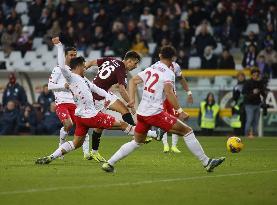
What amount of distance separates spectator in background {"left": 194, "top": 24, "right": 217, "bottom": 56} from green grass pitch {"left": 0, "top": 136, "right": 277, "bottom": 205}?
12659 mm

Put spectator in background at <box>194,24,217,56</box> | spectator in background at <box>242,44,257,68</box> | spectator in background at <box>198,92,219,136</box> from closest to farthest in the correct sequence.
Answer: spectator in background at <box>198,92,219,136</box> < spectator in background at <box>242,44,257,68</box> < spectator in background at <box>194,24,217,56</box>

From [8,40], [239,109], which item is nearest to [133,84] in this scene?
[239,109]

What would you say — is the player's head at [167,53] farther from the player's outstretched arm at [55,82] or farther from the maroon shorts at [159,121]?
the player's outstretched arm at [55,82]

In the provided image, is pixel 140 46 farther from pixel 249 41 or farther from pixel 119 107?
pixel 119 107

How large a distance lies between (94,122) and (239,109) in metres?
14.0

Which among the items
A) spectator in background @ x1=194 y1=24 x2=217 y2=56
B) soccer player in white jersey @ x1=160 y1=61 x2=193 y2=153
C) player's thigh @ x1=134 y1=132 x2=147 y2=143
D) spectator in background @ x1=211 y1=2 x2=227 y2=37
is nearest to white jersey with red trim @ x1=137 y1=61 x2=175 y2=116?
player's thigh @ x1=134 y1=132 x2=147 y2=143

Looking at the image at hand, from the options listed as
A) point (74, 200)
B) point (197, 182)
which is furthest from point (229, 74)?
point (74, 200)

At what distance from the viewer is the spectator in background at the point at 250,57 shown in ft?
101

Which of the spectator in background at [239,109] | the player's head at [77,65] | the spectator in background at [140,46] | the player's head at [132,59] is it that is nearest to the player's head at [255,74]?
the spectator in background at [239,109]

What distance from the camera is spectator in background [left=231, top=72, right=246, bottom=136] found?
95.2 feet

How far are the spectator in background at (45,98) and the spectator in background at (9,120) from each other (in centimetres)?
92

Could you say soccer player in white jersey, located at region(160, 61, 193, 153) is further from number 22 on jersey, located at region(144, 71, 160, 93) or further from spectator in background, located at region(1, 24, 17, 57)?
spectator in background, located at region(1, 24, 17, 57)

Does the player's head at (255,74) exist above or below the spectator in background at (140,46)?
below

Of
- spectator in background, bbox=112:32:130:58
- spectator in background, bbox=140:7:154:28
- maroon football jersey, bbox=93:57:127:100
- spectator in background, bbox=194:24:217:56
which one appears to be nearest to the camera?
maroon football jersey, bbox=93:57:127:100
